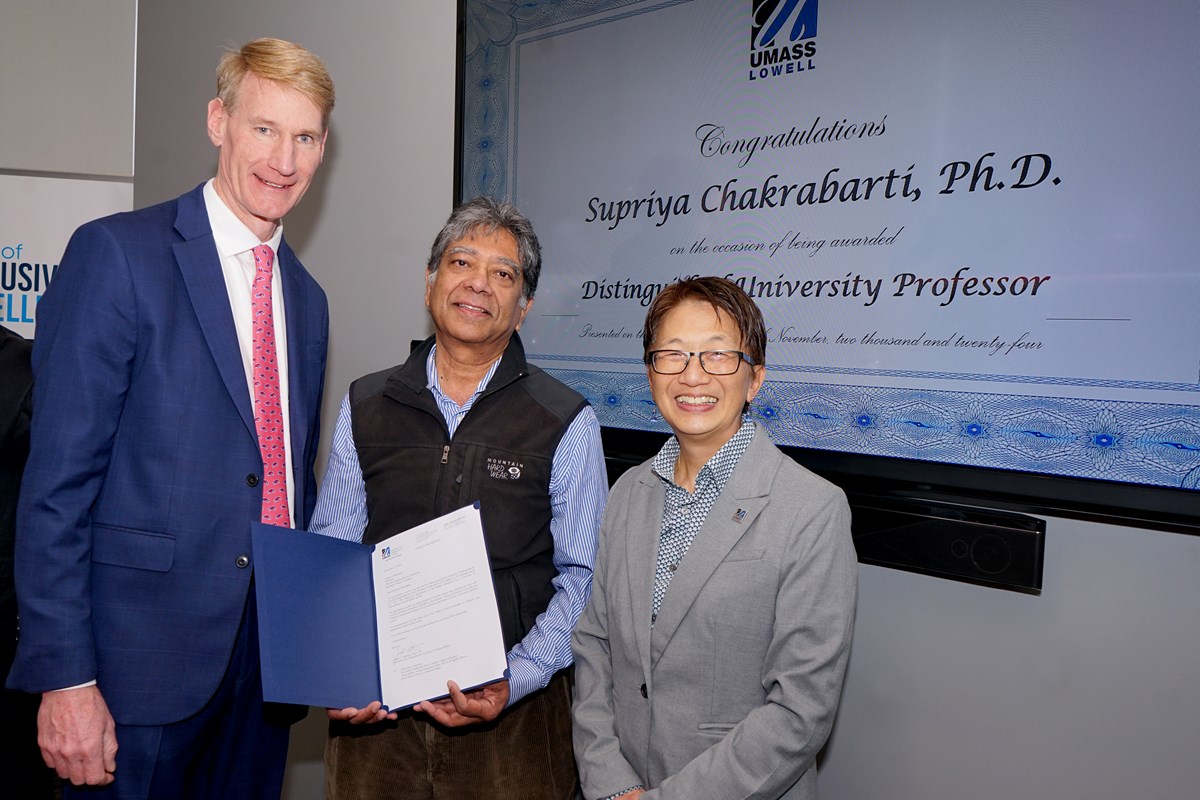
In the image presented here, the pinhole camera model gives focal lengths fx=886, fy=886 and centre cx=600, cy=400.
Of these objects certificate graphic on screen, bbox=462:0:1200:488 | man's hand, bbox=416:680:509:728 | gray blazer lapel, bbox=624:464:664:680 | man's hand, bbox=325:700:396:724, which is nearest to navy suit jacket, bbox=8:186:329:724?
man's hand, bbox=325:700:396:724

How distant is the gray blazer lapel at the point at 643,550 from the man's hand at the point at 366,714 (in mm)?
467

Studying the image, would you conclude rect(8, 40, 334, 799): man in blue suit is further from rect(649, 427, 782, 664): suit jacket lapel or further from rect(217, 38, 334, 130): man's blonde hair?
rect(649, 427, 782, 664): suit jacket lapel

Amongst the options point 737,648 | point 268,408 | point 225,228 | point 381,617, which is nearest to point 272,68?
point 225,228

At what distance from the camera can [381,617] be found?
1.57 meters

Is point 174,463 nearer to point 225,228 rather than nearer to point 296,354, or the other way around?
point 296,354

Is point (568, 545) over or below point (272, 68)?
below

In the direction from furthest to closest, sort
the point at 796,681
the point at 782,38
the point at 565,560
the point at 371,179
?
the point at 371,179 < the point at 782,38 < the point at 565,560 < the point at 796,681

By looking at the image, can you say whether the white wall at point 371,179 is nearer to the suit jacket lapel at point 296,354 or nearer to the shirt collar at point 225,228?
the suit jacket lapel at point 296,354

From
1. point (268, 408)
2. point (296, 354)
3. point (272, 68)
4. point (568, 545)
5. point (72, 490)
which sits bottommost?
point (568, 545)

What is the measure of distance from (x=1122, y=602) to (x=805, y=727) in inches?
25.1

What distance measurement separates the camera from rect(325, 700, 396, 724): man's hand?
1.51m

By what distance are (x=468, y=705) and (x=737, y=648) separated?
474 millimetres

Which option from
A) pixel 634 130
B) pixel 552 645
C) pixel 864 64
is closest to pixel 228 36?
pixel 634 130

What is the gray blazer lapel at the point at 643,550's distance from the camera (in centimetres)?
144
